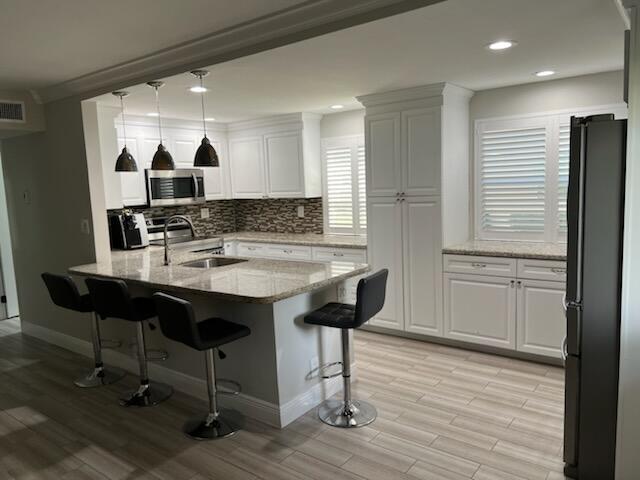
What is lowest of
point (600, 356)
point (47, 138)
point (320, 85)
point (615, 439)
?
point (615, 439)

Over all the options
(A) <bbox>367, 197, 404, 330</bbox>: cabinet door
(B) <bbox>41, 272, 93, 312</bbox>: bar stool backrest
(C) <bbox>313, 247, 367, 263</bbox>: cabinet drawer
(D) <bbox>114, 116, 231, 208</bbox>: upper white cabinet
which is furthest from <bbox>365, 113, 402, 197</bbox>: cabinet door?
(B) <bbox>41, 272, 93, 312</bbox>: bar stool backrest

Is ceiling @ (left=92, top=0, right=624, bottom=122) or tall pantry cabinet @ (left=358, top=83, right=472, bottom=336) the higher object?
ceiling @ (left=92, top=0, right=624, bottom=122)

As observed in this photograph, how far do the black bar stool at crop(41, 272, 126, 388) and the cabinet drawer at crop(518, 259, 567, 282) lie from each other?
3374mm

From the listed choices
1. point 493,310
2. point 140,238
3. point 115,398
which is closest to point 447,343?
point 493,310

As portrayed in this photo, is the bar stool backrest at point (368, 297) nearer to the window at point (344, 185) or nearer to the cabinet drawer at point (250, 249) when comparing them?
the window at point (344, 185)

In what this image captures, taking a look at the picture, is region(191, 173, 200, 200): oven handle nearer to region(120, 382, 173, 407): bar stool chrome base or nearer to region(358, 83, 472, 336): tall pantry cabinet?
region(358, 83, 472, 336): tall pantry cabinet

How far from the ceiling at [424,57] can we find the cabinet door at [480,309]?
1702 millimetres

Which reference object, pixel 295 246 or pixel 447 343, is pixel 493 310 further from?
pixel 295 246

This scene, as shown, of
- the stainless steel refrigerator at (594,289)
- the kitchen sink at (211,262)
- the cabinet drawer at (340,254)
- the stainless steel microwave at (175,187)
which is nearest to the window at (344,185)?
the cabinet drawer at (340,254)

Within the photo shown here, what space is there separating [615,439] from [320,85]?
10.1 ft

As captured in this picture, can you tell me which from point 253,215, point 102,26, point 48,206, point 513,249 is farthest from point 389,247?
point 48,206

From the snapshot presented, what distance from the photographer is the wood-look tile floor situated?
2.53 m

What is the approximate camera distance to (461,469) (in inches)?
98.0

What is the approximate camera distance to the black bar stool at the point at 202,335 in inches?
102
